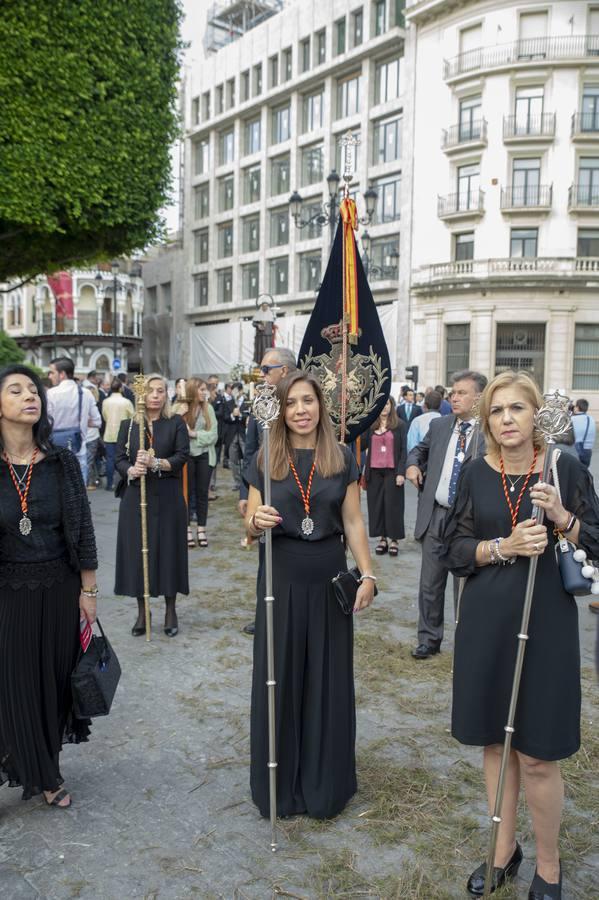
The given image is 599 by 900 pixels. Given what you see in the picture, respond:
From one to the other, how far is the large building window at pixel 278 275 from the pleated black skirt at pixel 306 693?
4156cm

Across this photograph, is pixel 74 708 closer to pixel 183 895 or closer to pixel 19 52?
pixel 183 895

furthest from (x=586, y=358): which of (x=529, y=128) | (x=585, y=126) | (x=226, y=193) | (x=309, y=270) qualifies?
(x=226, y=193)

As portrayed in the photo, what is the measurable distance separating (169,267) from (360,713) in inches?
2100

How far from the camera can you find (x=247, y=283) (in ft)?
156

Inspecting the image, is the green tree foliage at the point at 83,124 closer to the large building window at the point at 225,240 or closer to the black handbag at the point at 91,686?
the black handbag at the point at 91,686

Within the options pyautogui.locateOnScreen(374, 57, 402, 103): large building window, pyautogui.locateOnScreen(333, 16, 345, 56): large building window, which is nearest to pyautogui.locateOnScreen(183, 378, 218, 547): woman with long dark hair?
pyautogui.locateOnScreen(374, 57, 402, 103): large building window

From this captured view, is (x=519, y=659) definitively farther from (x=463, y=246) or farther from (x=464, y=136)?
(x=464, y=136)

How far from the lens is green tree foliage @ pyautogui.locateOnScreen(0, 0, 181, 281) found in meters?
12.0

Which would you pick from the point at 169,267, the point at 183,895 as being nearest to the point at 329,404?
the point at 183,895

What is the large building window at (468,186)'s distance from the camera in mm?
34812

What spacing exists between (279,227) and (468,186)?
13.7 m

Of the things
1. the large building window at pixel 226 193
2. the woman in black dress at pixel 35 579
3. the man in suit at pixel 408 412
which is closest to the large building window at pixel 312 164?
the large building window at pixel 226 193

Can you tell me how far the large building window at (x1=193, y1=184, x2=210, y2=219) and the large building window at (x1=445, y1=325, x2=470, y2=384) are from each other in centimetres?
2281

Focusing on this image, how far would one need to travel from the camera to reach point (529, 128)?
33.7 meters
